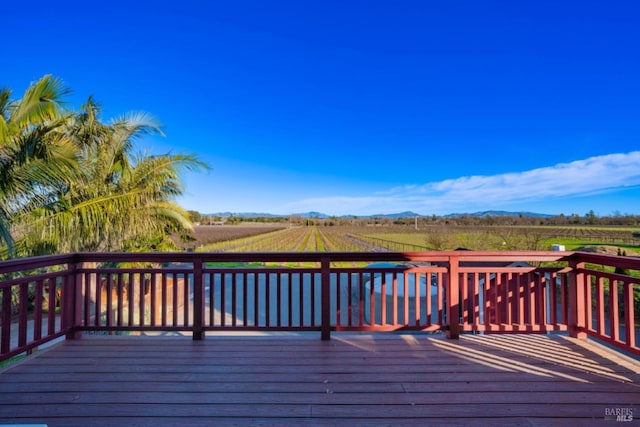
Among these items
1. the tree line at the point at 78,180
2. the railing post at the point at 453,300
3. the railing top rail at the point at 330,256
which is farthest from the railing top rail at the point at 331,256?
the tree line at the point at 78,180

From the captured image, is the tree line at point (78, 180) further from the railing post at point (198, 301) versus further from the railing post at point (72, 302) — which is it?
the railing post at point (198, 301)

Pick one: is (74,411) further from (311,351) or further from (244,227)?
(244,227)

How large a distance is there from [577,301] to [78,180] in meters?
8.21

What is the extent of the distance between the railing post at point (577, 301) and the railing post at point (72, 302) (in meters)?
5.28

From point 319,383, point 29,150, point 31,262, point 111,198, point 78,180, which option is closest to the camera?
point 319,383

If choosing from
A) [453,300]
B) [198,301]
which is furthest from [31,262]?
[453,300]

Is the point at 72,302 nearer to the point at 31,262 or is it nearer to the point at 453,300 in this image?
the point at 31,262

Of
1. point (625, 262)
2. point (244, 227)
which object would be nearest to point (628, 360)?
point (625, 262)

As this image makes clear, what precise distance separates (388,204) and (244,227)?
19013mm

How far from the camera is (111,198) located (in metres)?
5.59

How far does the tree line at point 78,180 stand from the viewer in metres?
4.10

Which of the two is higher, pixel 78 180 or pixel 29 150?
pixel 29 150

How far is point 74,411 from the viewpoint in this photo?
65.6 inches

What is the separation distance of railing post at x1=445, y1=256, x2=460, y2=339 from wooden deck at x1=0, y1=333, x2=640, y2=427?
0.44ft
